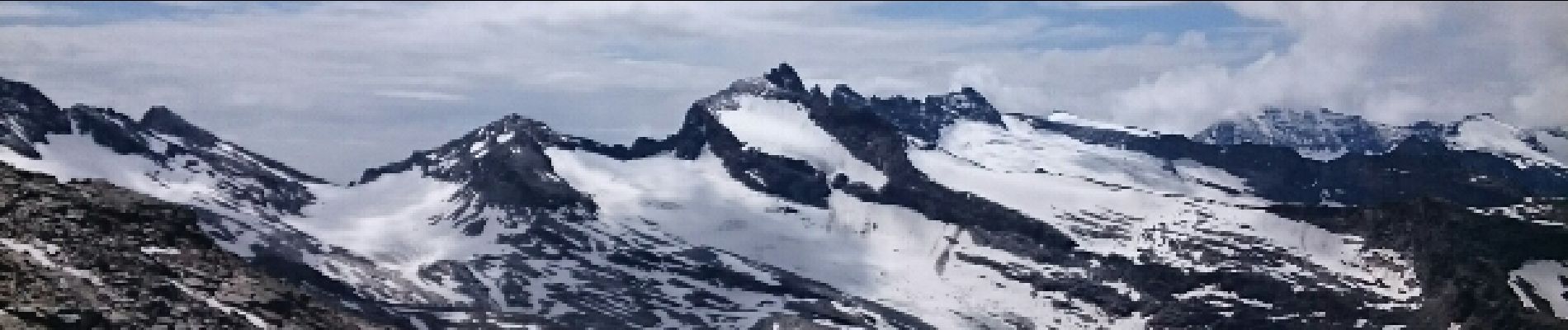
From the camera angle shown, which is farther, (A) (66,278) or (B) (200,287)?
(B) (200,287)

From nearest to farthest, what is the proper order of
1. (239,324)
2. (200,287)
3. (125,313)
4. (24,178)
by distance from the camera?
(125,313) → (239,324) → (200,287) → (24,178)

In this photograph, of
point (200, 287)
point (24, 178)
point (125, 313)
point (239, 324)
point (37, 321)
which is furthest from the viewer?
point (24, 178)

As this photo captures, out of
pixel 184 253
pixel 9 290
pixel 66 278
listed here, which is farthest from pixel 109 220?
pixel 9 290

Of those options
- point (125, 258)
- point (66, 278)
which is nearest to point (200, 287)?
point (125, 258)

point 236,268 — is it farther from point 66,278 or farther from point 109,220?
point 66,278

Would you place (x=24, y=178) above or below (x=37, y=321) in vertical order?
above

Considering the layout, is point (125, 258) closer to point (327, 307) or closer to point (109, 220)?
point (109, 220)
